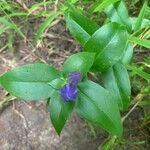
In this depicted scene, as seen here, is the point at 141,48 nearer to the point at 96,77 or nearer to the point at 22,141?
the point at 96,77

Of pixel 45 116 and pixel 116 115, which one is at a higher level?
pixel 116 115

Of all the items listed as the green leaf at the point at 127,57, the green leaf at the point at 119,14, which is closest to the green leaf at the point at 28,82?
the green leaf at the point at 127,57

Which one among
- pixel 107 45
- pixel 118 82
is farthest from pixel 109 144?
pixel 107 45

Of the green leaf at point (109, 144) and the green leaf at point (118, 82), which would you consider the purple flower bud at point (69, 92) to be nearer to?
the green leaf at point (118, 82)

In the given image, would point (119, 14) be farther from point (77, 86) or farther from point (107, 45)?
point (77, 86)

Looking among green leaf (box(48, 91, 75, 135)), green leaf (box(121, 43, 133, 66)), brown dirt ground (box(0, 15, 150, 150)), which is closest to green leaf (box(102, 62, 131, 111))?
green leaf (box(121, 43, 133, 66))

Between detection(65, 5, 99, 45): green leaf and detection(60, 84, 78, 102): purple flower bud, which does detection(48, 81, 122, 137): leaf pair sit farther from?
detection(65, 5, 99, 45): green leaf

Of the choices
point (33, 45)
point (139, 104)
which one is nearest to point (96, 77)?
point (139, 104)
